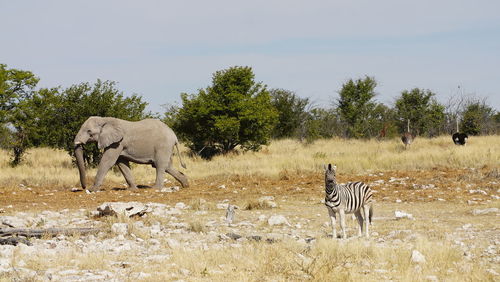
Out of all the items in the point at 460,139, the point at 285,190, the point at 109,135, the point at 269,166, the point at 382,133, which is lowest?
the point at 285,190

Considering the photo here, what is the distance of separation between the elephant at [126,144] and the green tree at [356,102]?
2878cm

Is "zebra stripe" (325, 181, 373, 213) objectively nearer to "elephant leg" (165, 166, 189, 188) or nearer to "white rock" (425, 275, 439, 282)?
"white rock" (425, 275, 439, 282)

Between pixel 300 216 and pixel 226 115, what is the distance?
63.4 feet

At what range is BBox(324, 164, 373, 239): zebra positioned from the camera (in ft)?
35.0

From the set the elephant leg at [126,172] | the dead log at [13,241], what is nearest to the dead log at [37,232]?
the dead log at [13,241]

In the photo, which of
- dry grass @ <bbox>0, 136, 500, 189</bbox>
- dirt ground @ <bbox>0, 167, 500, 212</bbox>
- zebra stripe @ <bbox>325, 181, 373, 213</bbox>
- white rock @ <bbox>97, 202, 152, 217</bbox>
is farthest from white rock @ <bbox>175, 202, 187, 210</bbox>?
dry grass @ <bbox>0, 136, 500, 189</bbox>

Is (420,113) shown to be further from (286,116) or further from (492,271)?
(492,271)

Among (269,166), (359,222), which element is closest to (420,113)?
(269,166)

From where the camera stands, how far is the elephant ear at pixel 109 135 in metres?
20.1

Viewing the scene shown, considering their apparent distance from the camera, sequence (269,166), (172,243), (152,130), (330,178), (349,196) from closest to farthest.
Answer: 1. (172,243)
2. (330,178)
3. (349,196)
4. (152,130)
5. (269,166)

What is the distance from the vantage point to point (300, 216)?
14.5m

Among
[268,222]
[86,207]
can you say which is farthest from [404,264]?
[86,207]

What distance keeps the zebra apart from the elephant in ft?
33.7

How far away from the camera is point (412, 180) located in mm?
21000
